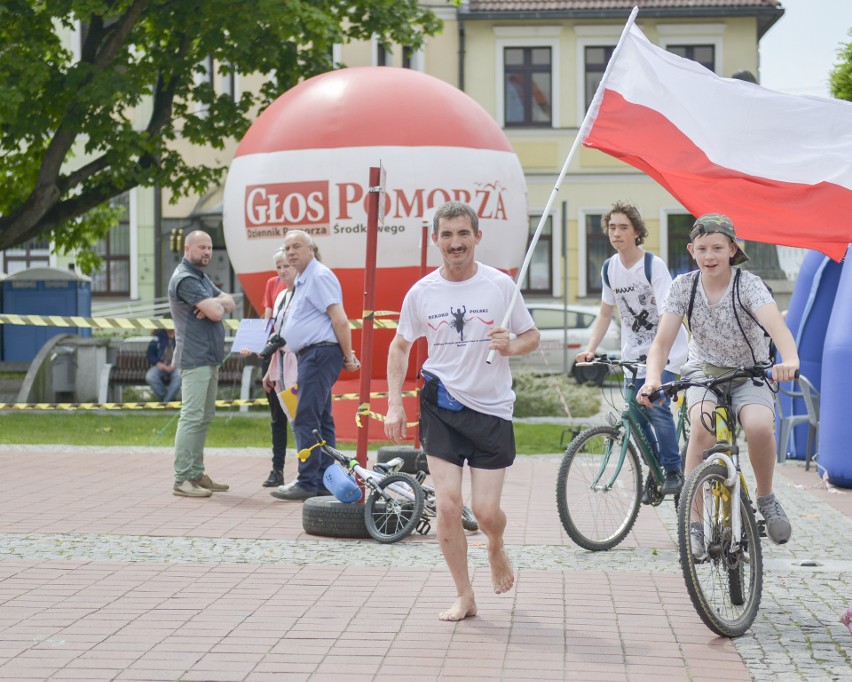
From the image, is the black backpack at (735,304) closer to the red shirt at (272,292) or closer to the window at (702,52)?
the red shirt at (272,292)

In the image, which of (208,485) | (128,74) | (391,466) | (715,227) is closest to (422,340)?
(208,485)

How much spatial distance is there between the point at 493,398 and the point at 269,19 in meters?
14.7

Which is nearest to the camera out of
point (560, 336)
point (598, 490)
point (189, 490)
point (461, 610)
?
point (461, 610)

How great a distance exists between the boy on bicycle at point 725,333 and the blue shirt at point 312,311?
389cm

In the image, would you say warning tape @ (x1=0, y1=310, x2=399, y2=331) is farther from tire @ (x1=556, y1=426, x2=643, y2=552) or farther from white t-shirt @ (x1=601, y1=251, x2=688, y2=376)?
tire @ (x1=556, y1=426, x2=643, y2=552)

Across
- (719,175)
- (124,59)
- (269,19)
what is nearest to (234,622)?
(719,175)

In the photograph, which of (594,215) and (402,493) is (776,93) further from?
(594,215)

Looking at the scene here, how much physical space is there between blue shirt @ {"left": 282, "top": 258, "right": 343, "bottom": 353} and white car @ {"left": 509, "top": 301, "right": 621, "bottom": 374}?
58.0 feet

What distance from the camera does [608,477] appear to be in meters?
7.97

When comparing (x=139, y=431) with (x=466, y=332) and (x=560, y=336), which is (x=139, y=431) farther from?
(x=560, y=336)

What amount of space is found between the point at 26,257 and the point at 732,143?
30818 millimetres

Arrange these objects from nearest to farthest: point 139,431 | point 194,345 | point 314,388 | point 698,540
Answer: point 698,540
point 314,388
point 194,345
point 139,431

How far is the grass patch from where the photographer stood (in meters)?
14.9

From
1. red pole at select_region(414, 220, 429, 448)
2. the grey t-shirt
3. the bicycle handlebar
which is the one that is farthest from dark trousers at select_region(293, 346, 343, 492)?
the bicycle handlebar
